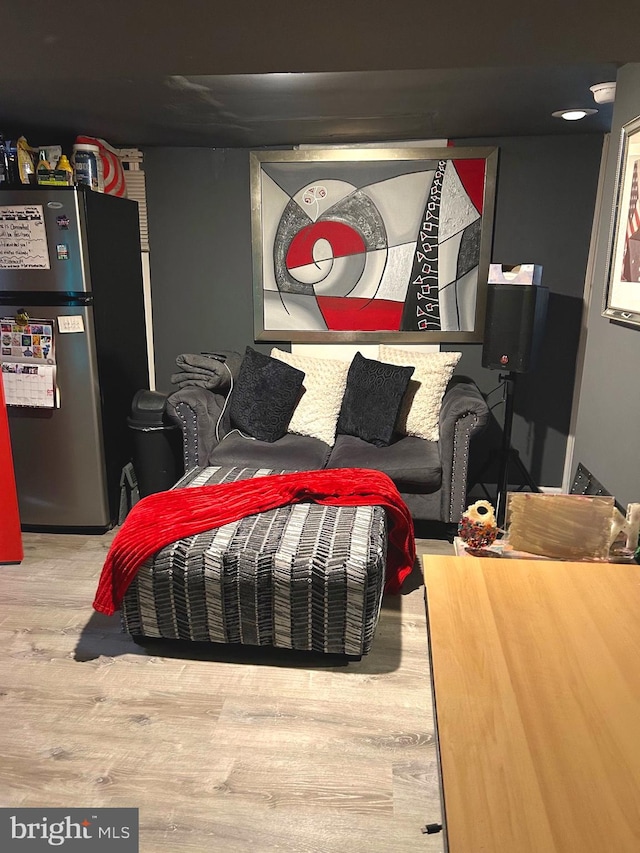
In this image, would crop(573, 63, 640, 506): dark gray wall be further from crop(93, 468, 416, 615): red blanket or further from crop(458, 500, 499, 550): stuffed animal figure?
crop(93, 468, 416, 615): red blanket

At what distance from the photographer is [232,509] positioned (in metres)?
2.51

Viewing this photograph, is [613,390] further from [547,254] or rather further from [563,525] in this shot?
[547,254]

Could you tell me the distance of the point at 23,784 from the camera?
180 cm

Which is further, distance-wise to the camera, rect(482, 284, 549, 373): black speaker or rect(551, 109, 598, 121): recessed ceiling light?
rect(482, 284, 549, 373): black speaker

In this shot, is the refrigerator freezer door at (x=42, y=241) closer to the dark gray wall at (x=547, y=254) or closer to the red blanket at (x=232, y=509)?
the red blanket at (x=232, y=509)

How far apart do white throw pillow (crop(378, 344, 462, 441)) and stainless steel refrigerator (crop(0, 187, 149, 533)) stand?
5.48ft

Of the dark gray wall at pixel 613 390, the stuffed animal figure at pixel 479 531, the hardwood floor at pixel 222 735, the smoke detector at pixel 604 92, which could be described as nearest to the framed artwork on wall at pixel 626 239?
the dark gray wall at pixel 613 390

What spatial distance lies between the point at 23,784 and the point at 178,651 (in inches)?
28.2

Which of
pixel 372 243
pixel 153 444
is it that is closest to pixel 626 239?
pixel 372 243

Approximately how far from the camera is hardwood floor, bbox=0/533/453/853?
1692 mm

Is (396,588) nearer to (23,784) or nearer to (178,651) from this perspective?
(178,651)

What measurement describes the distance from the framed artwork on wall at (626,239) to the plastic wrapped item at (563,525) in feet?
2.41

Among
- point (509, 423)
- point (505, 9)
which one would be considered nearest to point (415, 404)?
point (509, 423)

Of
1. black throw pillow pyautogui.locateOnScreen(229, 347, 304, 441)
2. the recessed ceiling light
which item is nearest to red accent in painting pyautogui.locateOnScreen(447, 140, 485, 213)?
the recessed ceiling light
